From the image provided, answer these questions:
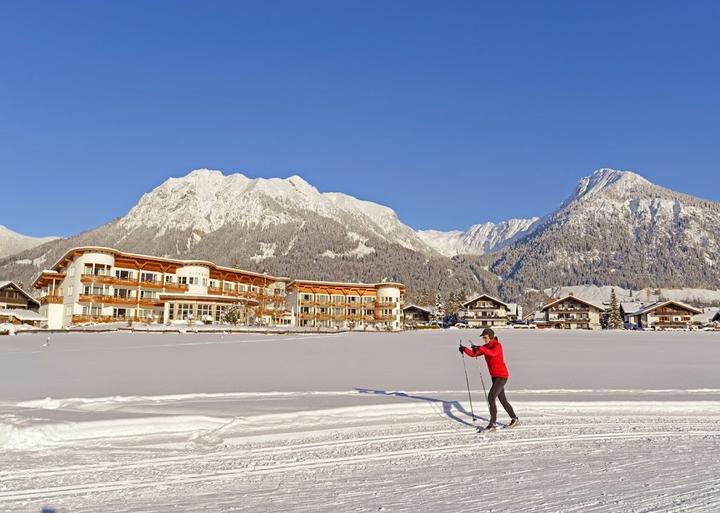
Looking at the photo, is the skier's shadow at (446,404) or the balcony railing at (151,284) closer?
the skier's shadow at (446,404)

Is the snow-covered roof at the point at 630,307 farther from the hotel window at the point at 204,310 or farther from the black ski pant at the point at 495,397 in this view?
the black ski pant at the point at 495,397

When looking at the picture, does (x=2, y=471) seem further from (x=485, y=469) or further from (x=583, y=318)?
(x=583, y=318)

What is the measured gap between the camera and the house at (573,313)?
119938 millimetres

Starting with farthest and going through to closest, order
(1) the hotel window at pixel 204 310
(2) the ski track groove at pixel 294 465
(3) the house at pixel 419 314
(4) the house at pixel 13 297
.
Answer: (3) the house at pixel 419 314 < (4) the house at pixel 13 297 < (1) the hotel window at pixel 204 310 < (2) the ski track groove at pixel 294 465

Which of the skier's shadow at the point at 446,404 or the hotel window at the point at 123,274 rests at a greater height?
the hotel window at the point at 123,274

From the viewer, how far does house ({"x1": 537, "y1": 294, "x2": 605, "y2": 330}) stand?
120 metres

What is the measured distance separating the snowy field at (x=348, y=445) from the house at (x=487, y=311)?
101 meters

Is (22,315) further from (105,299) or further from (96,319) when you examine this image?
(96,319)

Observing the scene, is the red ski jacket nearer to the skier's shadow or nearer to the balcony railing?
the skier's shadow

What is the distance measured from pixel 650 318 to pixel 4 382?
4810 inches

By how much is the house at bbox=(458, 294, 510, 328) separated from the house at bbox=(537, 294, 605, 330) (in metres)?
11.6

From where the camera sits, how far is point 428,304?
158875 millimetres

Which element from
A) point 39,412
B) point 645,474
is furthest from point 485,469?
point 39,412

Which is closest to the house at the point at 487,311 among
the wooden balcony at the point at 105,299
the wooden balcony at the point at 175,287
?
the wooden balcony at the point at 175,287
